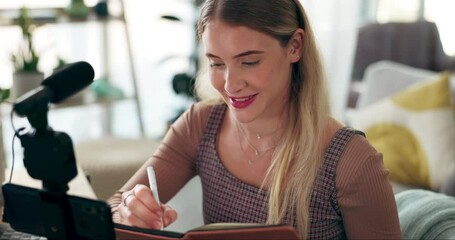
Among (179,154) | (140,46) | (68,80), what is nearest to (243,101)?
(179,154)

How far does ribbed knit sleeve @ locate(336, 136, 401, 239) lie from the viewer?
3.66ft

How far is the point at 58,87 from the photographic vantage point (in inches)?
27.9

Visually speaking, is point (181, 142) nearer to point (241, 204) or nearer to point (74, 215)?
point (241, 204)

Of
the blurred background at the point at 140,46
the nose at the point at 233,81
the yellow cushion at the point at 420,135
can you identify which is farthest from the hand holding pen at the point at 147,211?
the blurred background at the point at 140,46

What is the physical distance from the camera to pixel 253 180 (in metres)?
1.28

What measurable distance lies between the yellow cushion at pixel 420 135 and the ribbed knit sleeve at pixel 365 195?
3.46ft

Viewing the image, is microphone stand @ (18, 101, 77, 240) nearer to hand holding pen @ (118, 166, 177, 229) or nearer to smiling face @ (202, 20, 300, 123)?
hand holding pen @ (118, 166, 177, 229)

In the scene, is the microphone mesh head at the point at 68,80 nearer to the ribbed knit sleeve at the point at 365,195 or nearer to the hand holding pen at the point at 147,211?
the hand holding pen at the point at 147,211

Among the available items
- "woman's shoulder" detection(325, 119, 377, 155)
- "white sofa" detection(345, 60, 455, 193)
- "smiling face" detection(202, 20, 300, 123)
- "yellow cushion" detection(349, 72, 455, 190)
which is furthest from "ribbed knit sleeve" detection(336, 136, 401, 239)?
"white sofa" detection(345, 60, 455, 193)

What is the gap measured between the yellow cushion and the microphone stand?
159 cm

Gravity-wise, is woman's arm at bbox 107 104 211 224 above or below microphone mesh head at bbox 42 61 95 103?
below

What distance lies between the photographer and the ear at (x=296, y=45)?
3.98 ft

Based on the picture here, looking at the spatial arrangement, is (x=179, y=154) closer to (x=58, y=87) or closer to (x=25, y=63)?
(x=58, y=87)

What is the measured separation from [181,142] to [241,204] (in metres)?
0.21
